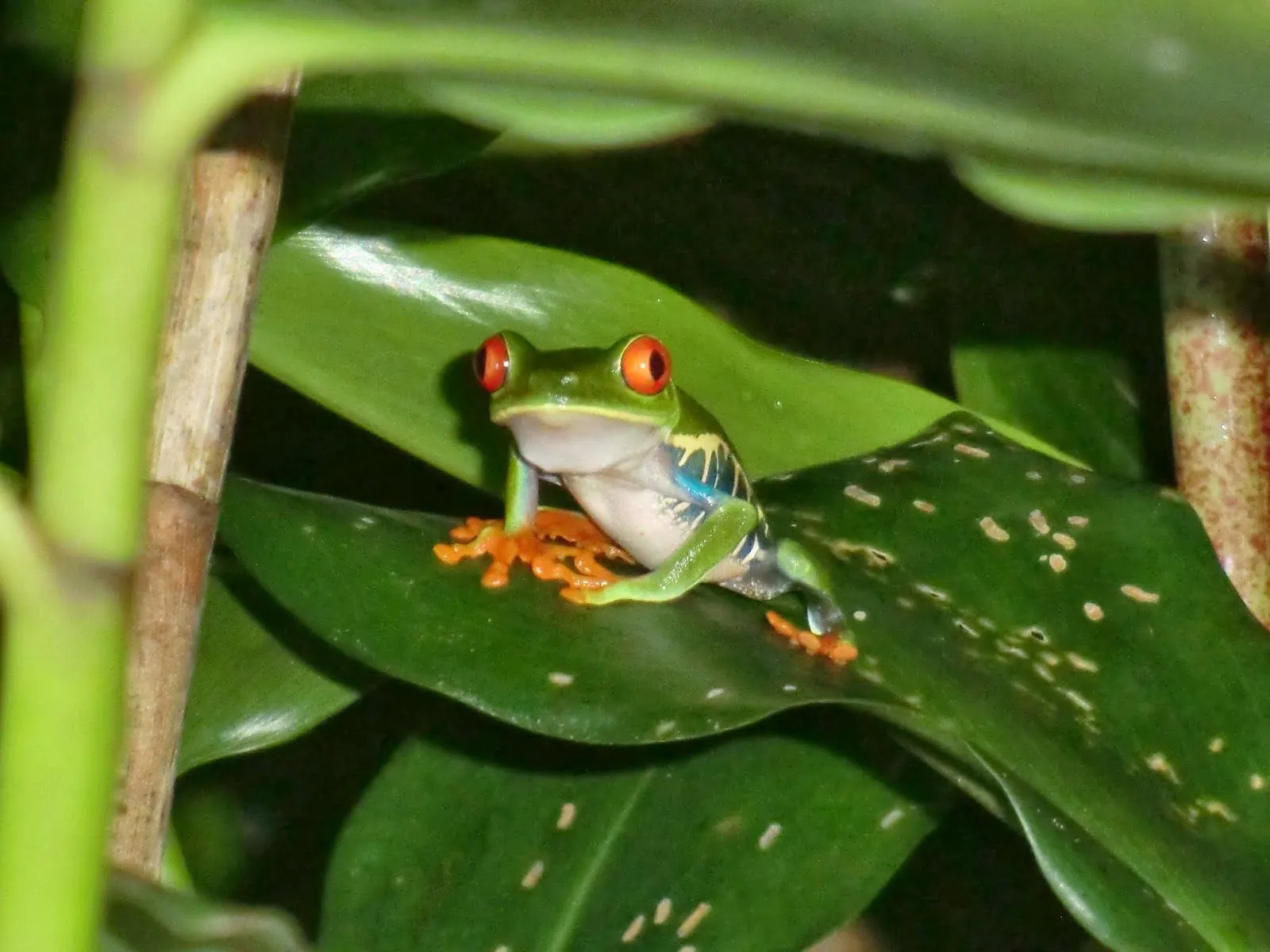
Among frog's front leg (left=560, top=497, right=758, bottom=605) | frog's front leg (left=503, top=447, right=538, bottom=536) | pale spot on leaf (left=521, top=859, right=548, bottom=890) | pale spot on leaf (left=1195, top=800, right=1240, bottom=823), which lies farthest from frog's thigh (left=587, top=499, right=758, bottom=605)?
pale spot on leaf (left=1195, top=800, right=1240, bottom=823)

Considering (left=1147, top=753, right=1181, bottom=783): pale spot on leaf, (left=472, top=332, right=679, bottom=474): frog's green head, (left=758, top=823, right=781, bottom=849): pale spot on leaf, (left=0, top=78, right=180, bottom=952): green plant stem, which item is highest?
(left=0, top=78, right=180, bottom=952): green plant stem

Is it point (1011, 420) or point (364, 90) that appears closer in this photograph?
point (364, 90)

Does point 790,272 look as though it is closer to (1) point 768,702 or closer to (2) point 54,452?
(1) point 768,702

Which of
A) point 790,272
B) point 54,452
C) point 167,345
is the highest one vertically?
point 54,452

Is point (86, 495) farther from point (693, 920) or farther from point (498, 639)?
point (693, 920)

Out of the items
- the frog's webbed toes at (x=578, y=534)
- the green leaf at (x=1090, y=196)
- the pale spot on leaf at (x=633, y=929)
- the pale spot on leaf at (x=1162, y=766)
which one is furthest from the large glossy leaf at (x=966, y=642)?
the green leaf at (x=1090, y=196)

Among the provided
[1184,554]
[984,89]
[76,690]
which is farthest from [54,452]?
[1184,554]

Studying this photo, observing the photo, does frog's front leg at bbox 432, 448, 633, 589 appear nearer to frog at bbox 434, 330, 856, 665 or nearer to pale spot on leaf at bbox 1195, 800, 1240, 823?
frog at bbox 434, 330, 856, 665
